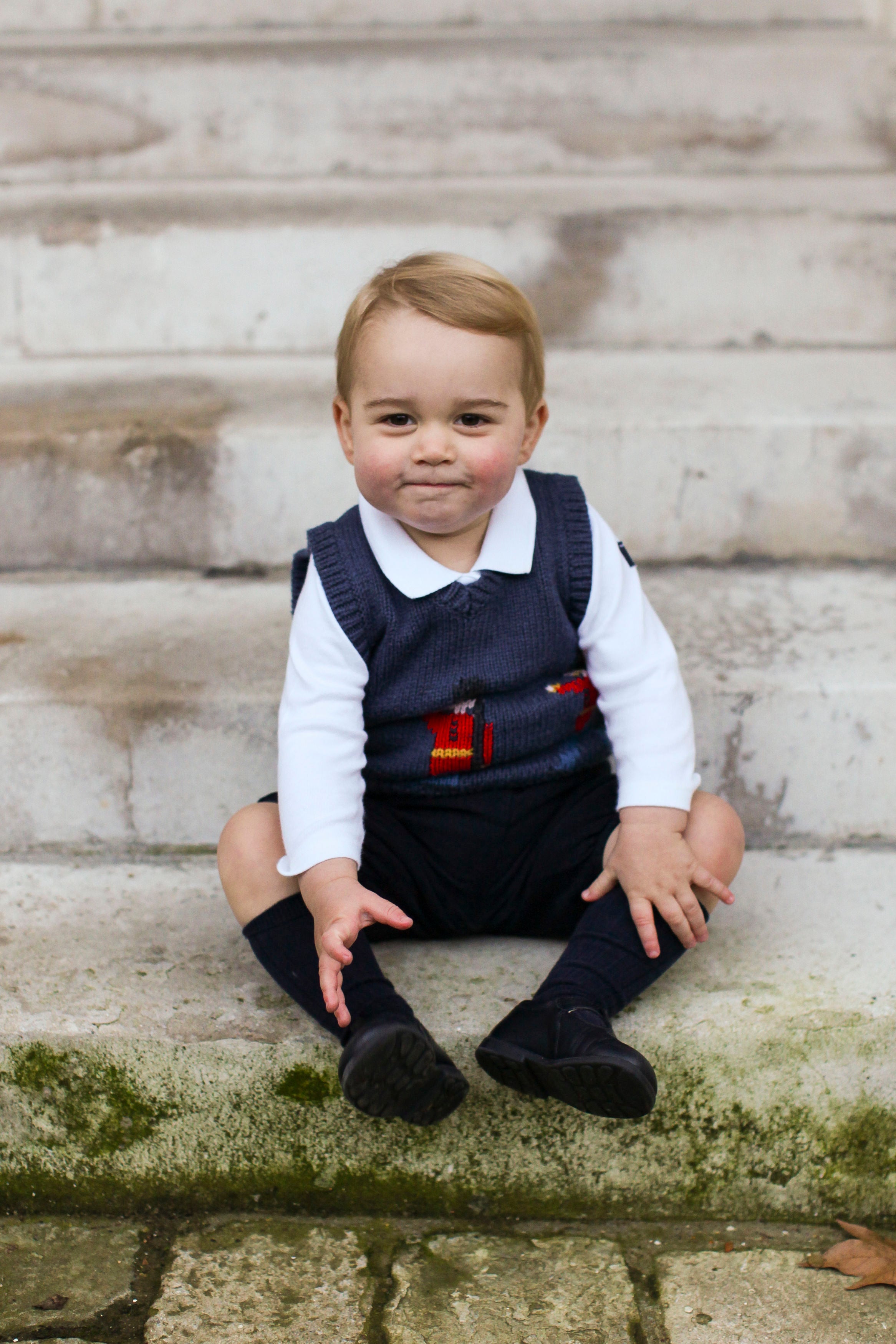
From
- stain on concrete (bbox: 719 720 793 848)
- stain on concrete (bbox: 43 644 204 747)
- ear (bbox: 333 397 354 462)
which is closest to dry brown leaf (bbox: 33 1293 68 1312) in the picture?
stain on concrete (bbox: 43 644 204 747)

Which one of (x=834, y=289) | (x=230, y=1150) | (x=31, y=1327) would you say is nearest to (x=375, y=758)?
(x=230, y=1150)

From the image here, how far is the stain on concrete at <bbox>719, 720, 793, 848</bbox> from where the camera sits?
182cm

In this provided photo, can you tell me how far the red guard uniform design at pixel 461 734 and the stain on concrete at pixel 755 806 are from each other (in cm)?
46

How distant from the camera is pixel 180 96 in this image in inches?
113

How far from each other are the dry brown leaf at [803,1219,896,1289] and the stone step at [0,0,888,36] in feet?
10.1

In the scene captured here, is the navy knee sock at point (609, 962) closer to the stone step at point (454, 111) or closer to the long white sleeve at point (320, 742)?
the long white sleeve at point (320, 742)

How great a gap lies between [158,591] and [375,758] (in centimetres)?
75

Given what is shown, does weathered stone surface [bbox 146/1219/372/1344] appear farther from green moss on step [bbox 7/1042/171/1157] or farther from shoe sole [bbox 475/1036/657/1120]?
shoe sole [bbox 475/1036/657/1120]

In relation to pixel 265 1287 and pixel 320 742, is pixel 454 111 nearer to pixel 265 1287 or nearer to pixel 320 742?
pixel 320 742

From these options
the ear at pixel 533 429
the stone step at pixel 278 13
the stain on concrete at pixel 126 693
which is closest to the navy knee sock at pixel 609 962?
the ear at pixel 533 429

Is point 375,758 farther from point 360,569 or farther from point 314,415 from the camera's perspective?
point 314,415

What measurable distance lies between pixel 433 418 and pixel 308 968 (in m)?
0.67

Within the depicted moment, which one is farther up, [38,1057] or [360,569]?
[360,569]

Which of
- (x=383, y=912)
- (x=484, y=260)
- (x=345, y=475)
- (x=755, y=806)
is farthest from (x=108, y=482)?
(x=755, y=806)
